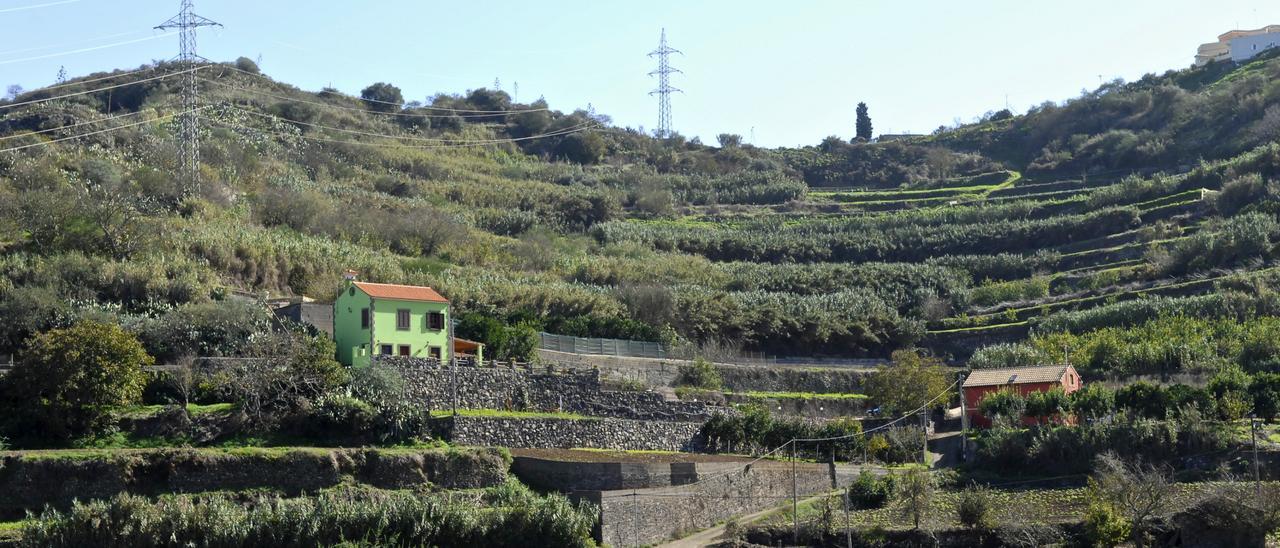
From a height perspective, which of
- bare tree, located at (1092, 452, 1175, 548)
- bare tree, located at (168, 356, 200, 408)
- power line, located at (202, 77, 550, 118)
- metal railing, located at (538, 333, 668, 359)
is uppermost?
power line, located at (202, 77, 550, 118)

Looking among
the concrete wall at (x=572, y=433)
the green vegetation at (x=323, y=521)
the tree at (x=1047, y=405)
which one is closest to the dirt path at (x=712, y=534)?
the green vegetation at (x=323, y=521)

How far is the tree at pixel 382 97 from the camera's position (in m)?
126

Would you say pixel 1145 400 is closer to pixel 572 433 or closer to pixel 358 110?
pixel 572 433

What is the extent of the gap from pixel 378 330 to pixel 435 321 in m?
2.59

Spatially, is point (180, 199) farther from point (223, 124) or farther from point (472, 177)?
point (472, 177)

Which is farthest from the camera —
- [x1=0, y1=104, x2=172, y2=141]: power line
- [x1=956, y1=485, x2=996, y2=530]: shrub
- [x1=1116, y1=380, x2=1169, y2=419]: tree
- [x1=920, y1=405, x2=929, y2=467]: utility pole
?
[x1=0, y1=104, x2=172, y2=141]: power line

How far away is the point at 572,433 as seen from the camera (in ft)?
157

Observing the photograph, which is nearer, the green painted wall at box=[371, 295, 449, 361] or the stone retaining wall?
the stone retaining wall

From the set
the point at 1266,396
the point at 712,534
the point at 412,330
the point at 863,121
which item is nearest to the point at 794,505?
the point at 712,534

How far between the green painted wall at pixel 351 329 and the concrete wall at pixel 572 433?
15.9 ft

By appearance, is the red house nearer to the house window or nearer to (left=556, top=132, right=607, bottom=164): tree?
the house window

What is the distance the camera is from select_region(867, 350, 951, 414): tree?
58781 mm

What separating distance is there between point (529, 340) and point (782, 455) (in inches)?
404

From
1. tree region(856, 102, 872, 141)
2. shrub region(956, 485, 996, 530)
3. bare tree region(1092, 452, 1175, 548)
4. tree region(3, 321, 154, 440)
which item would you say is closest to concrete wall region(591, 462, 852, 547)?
shrub region(956, 485, 996, 530)
